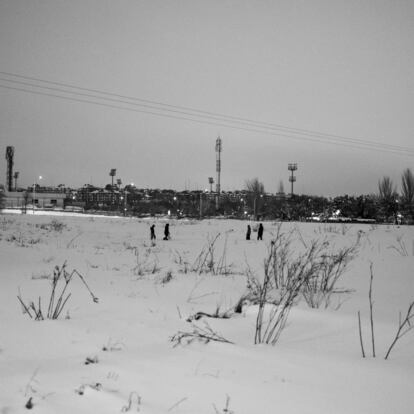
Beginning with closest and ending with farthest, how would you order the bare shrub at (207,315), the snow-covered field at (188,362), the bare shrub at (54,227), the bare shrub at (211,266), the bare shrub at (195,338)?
the snow-covered field at (188,362)
the bare shrub at (195,338)
the bare shrub at (207,315)
the bare shrub at (211,266)
the bare shrub at (54,227)

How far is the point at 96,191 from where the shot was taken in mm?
94500

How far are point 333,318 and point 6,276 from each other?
523cm

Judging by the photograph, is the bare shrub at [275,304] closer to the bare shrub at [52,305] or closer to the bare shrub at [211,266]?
the bare shrub at [211,266]

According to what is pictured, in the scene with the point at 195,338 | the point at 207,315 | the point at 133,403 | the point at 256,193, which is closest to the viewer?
the point at 133,403

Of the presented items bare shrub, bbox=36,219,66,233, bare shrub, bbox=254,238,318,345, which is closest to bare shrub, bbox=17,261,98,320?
bare shrub, bbox=254,238,318,345

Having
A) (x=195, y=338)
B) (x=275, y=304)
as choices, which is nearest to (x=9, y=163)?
(x=275, y=304)

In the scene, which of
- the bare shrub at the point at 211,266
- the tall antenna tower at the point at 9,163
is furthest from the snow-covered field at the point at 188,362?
the tall antenna tower at the point at 9,163

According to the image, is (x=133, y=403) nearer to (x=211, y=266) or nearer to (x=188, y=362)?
(x=188, y=362)

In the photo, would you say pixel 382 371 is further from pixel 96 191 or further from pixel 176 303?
pixel 96 191

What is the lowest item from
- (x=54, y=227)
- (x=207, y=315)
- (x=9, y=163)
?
(x=54, y=227)

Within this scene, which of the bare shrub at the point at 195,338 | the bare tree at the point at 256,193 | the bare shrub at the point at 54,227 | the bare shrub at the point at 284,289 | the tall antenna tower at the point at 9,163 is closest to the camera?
the bare shrub at the point at 195,338

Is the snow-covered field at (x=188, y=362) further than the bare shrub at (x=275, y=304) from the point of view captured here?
No

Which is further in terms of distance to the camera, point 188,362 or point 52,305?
point 52,305

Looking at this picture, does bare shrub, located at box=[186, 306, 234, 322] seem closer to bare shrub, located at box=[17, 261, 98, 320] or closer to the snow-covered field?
the snow-covered field
